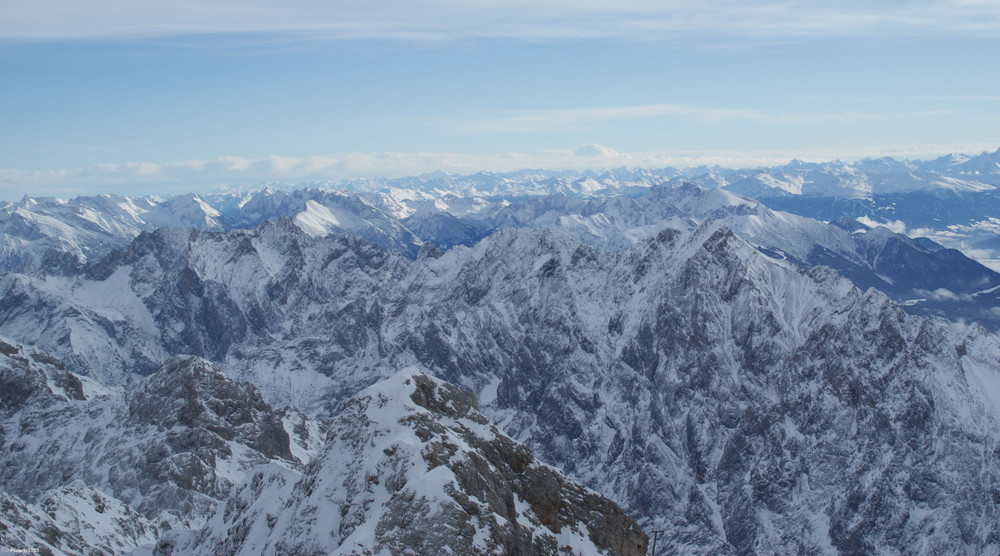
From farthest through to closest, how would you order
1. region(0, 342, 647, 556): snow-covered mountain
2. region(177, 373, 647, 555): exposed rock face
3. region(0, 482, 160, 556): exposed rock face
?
region(0, 482, 160, 556): exposed rock face
region(0, 342, 647, 556): snow-covered mountain
region(177, 373, 647, 555): exposed rock face

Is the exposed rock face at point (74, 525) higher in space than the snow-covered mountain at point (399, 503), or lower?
lower

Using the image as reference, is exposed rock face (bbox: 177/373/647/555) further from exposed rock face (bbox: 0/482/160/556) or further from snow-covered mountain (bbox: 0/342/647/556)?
exposed rock face (bbox: 0/482/160/556)

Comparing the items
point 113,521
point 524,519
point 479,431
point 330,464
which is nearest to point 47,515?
point 113,521

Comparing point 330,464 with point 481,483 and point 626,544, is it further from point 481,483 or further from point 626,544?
point 626,544

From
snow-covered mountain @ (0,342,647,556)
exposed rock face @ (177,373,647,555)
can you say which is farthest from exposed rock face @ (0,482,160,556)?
exposed rock face @ (177,373,647,555)

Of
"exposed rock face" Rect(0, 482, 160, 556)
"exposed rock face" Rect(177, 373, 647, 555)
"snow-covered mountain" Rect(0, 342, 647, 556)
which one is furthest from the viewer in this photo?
"exposed rock face" Rect(0, 482, 160, 556)

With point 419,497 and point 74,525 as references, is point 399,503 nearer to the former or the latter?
point 419,497

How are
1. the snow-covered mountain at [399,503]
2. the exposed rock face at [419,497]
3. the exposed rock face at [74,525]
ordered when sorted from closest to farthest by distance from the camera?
the exposed rock face at [419,497], the snow-covered mountain at [399,503], the exposed rock face at [74,525]

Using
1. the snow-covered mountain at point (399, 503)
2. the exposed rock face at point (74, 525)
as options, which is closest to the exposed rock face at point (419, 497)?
the snow-covered mountain at point (399, 503)

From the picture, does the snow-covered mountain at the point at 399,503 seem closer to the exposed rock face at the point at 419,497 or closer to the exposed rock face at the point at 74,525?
the exposed rock face at the point at 419,497
